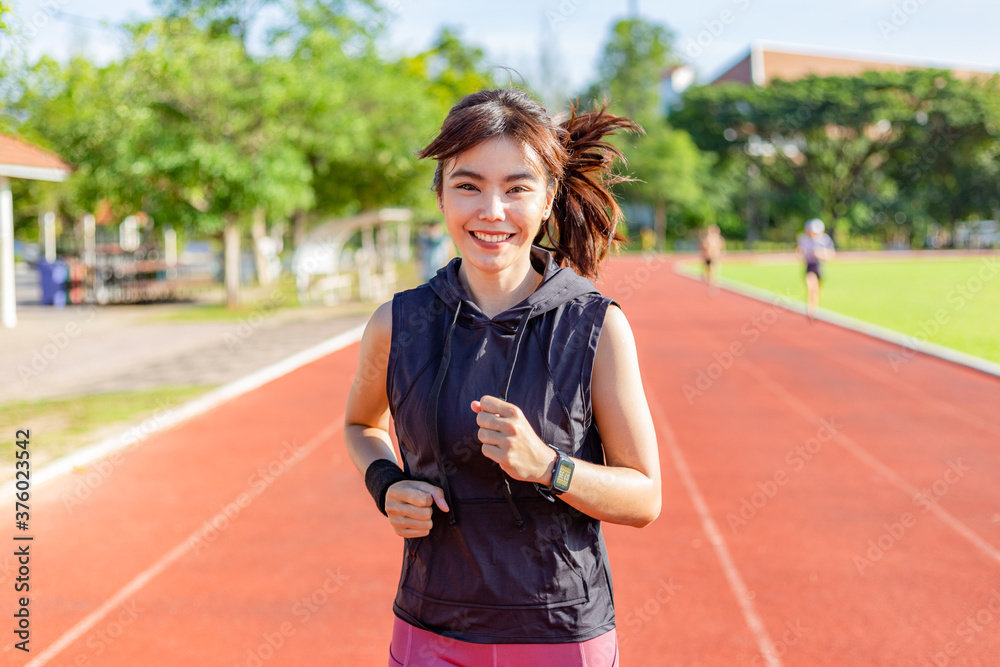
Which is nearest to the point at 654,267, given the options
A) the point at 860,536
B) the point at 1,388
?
the point at 1,388

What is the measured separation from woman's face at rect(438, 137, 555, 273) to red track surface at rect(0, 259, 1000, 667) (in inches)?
111

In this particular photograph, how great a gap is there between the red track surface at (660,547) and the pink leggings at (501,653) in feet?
7.82

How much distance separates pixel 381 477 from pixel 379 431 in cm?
28

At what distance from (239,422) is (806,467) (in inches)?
214

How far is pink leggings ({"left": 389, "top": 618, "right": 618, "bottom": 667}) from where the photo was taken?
5.81ft

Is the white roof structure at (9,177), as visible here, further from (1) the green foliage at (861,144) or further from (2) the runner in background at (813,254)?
(1) the green foliage at (861,144)

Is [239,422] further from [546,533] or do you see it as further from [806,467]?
[546,533]

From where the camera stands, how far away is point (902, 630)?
4.32 m

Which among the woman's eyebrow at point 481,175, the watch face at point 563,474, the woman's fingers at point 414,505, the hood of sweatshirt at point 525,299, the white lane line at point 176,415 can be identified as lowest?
the white lane line at point 176,415

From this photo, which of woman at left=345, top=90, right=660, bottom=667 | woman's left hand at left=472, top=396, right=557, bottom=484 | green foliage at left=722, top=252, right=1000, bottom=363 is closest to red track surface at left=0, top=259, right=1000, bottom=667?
woman at left=345, top=90, right=660, bottom=667

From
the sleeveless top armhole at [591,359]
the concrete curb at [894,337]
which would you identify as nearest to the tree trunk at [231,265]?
the concrete curb at [894,337]

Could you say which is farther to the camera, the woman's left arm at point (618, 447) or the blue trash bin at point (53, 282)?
the blue trash bin at point (53, 282)

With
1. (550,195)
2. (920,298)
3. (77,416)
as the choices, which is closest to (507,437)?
(550,195)

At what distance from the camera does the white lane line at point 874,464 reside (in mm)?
5535
